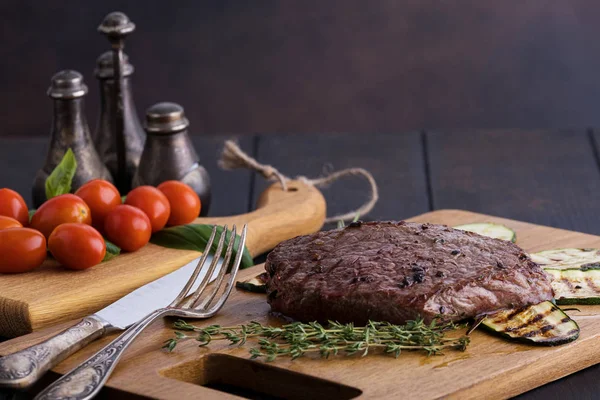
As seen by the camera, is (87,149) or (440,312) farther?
(87,149)

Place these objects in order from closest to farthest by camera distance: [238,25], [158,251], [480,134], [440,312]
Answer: [440,312] → [158,251] → [480,134] → [238,25]

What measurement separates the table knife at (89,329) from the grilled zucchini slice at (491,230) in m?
1.23

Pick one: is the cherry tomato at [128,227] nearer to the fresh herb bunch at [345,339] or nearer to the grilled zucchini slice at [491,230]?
the fresh herb bunch at [345,339]

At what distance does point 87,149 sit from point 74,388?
231cm

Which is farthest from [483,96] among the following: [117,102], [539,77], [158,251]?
[158,251]

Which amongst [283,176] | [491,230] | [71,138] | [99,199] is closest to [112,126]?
[71,138]

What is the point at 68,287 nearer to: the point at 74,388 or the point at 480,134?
the point at 74,388

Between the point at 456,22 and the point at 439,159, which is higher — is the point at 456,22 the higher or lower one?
the higher one

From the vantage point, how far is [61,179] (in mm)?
4430

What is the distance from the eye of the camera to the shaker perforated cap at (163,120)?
185 inches

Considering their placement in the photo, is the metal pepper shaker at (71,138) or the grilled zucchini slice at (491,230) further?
the metal pepper shaker at (71,138)

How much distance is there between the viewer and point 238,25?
7.69 metres

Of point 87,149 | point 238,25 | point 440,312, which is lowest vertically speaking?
point 440,312

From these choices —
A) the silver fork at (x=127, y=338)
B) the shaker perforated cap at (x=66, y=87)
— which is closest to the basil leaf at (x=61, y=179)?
the shaker perforated cap at (x=66, y=87)
